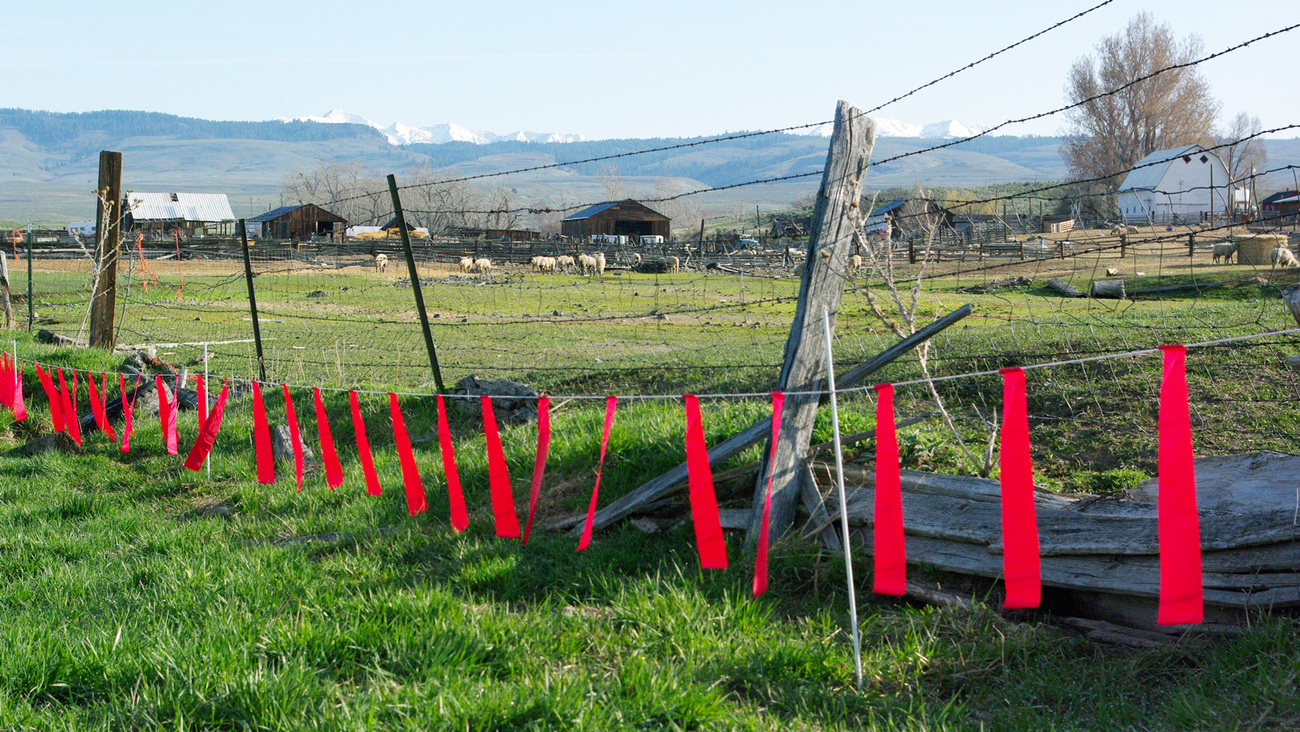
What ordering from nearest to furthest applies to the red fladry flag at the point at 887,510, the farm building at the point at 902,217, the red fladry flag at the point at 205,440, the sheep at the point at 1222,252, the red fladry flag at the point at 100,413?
the red fladry flag at the point at 887,510
the farm building at the point at 902,217
the red fladry flag at the point at 205,440
the red fladry flag at the point at 100,413
the sheep at the point at 1222,252

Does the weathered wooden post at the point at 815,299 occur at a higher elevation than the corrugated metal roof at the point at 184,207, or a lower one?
lower

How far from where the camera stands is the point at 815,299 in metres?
5.02

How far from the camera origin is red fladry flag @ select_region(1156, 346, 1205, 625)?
10.9 feet

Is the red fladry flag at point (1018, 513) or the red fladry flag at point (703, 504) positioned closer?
the red fladry flag at point (1018, 513)

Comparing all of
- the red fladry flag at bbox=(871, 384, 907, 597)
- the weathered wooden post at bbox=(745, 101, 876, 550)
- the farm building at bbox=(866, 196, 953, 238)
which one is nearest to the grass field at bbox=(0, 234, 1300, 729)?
the red fladry flag at bbox=(871, 384, 907, 597)

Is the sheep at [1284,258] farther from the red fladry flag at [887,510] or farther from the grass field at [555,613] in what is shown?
the red fladry flag at [887,510]

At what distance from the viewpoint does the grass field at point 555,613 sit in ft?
10.8

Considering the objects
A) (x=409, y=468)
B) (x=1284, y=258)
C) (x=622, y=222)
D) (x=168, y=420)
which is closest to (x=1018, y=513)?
(x=409, y=468)

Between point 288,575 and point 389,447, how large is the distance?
3278 millimetres

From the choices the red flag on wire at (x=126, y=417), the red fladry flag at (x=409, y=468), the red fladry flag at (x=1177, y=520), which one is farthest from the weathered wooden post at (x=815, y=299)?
the red flag on wire at (x=126, y=417)

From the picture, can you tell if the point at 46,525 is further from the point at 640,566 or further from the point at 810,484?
the point at 810,484

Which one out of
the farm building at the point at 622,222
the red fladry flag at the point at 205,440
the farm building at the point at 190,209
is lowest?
the red fladry flag at the point at 205,440

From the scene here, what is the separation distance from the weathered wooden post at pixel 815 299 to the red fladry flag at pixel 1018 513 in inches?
59.5

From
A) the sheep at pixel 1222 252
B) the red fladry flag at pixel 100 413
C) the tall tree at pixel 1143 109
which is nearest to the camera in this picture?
the red fladry flag at pixel 100 413
